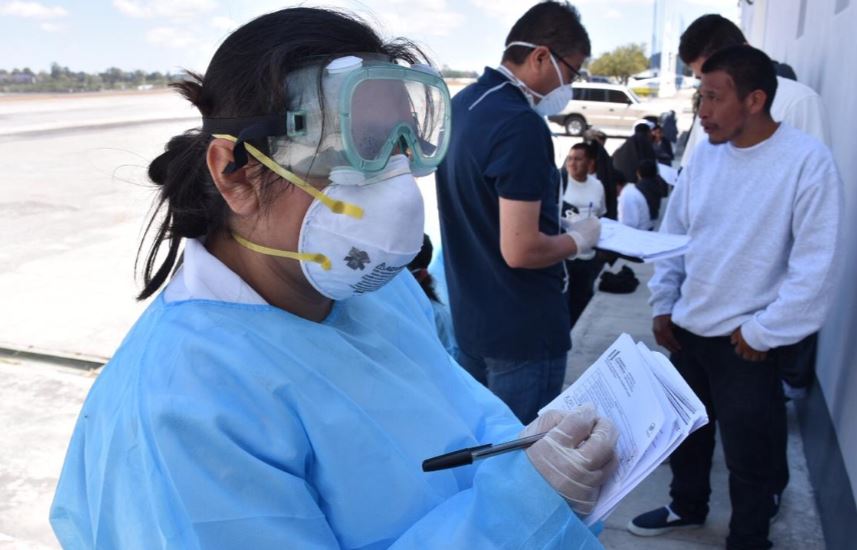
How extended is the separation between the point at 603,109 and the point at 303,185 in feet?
85.3

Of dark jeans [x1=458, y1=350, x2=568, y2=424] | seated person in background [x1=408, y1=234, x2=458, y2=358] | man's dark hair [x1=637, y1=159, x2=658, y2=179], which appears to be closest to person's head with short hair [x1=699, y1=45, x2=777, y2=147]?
dark jeans [x1=458, y1=350, x2=568, y2=424]

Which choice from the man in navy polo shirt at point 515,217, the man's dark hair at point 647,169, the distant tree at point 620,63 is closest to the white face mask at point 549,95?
the man in navy polo shirt at point 515,217

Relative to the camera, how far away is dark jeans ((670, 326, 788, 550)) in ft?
8.73

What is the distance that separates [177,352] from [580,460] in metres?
0.63

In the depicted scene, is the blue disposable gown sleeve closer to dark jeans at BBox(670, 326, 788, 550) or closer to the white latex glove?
the white latex glove

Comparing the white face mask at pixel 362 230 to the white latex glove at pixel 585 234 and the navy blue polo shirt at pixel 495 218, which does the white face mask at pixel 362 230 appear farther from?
the white latex glove at pixel 585 234

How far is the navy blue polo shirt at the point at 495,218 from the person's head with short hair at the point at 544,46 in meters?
0.15

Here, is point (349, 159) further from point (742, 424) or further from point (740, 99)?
point (742, 424)

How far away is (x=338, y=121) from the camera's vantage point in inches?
45.8

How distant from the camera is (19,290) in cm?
718

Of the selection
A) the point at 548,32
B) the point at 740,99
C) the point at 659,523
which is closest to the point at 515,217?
the point at 548,32

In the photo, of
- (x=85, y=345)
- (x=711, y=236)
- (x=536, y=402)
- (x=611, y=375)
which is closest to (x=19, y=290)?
(x=85, y=345)

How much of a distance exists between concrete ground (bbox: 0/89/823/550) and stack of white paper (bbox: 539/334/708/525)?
96cm

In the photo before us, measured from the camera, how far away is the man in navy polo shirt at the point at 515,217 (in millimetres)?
2480
